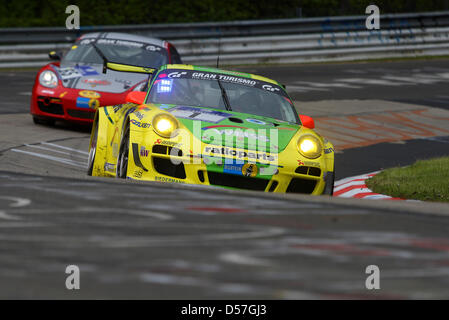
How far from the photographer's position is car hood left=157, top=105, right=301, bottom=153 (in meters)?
6.90

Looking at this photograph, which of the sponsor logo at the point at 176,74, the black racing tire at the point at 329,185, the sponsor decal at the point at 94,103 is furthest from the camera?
the sponsor decal at the point at 94,103

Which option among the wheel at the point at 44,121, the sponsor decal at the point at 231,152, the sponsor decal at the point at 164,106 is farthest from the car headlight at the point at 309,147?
the wheel at the point at 44,121

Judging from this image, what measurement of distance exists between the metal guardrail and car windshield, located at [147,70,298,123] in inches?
475

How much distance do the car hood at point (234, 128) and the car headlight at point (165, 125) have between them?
0.26 feet

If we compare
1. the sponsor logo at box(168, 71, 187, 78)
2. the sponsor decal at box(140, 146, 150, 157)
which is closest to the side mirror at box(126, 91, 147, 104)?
the sponsor logo at box(168, 71, 187, 78)

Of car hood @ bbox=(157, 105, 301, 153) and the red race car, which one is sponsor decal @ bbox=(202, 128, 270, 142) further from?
the red race car

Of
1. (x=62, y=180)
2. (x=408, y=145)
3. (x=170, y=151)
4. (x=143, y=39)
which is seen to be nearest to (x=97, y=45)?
(x=143, y=39)

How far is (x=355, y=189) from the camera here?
9.01 meters

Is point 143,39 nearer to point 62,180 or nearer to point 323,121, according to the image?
point 323,121

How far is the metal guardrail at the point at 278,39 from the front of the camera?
20.2m

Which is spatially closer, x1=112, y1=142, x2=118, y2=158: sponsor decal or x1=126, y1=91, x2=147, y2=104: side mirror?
x1=112, y1=142, x2=118, y2=158: sponsor decal

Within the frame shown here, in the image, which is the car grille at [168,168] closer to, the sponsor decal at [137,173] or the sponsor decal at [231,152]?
the sponsor decal at [137,173]

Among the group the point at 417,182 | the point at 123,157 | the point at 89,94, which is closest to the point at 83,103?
the point at 89,94

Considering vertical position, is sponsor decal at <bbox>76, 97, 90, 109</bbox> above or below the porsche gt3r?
above
